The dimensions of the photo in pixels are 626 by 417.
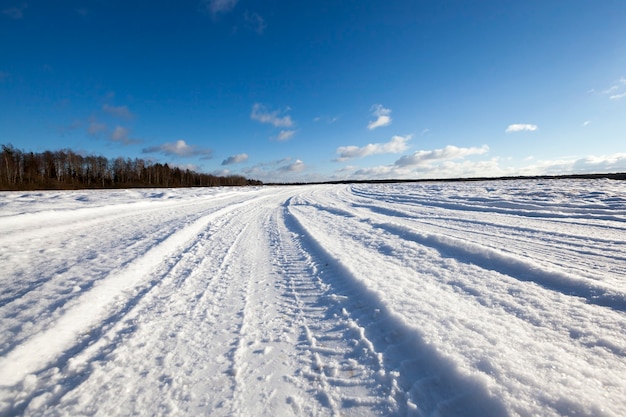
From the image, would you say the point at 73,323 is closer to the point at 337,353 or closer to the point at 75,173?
the point at 337,353

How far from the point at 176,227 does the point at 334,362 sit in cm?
699

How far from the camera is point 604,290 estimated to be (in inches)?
110

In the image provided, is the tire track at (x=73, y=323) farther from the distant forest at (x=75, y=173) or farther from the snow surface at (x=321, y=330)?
the distant forest at (x=75, y=173)

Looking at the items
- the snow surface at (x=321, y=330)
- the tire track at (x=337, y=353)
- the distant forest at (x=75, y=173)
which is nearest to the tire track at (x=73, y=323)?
the snow surface at (x=321, y=330)

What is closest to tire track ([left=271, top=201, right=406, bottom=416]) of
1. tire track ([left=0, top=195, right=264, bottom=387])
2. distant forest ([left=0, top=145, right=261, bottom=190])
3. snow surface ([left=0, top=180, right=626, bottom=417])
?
snow surface ([left=0, top=180, right=626, bottom=417])

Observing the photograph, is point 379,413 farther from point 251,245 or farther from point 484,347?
point 251,245

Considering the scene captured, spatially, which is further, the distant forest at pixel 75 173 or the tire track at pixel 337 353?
the distant forest at pixel 75 173

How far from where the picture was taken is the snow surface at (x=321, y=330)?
1.71 meters

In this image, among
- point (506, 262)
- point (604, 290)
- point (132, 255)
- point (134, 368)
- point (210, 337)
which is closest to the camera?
point (134, 368)

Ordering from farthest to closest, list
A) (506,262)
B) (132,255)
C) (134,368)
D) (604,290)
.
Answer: (132,255) < (506,262) < (604,290) < (134,368)

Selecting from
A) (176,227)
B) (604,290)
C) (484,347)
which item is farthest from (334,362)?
(176,227)

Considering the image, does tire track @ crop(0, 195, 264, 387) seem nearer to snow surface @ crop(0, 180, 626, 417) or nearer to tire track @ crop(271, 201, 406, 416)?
snow surface @ crop(0, 180, 626, 417)

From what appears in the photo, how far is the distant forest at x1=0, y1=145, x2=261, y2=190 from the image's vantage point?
5025cm

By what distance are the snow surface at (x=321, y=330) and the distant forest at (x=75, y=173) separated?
188 feet
